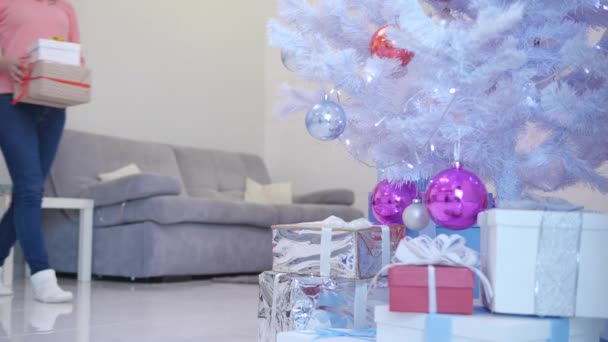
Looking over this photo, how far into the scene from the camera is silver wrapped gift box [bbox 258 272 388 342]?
1.36 m

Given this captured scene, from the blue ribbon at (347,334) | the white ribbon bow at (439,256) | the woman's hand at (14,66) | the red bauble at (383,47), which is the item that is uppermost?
the woman's hand at (14,66)

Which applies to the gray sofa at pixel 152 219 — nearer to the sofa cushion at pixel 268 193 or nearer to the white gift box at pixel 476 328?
the sofa cushion at pixel 268 193

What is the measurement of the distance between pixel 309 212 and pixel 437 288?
10.2 feet

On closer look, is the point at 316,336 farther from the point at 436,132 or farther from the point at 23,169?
the point at 23,169

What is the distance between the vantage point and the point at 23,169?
2441mm

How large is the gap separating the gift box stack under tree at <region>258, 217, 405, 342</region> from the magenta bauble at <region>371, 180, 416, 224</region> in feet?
0.34

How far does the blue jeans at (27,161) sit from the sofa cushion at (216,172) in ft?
6.11

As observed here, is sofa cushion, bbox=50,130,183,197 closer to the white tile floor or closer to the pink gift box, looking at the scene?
the white tile floor

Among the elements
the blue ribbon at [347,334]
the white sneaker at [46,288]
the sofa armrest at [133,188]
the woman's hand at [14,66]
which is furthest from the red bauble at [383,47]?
the sofa armrest at [133,188]

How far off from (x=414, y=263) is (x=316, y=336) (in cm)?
23

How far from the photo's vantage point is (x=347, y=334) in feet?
4.03

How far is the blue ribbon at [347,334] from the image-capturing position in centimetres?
119

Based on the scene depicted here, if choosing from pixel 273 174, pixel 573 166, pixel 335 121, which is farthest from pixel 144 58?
pixel 573 166

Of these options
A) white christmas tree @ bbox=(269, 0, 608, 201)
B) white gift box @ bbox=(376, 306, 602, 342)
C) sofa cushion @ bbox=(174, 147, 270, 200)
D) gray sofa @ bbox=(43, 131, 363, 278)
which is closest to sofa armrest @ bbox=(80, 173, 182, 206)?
gray sofa @ bbox=(43, 131, 363, 278)
